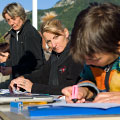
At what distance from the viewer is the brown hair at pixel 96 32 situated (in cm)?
140

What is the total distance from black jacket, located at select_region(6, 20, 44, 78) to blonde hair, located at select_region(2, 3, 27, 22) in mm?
115

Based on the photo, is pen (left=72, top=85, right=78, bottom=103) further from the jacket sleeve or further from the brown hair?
the jacket sleeve

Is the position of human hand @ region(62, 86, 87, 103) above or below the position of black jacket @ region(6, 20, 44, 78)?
above

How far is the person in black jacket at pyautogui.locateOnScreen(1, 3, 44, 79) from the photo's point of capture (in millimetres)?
3230

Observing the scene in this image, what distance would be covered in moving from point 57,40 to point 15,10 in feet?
3.60

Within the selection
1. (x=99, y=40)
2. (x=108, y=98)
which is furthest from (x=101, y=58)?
(x=108, y=98)

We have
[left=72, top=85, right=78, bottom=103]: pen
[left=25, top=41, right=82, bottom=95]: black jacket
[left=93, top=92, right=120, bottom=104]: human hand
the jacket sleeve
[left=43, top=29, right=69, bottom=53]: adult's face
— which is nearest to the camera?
[left=93, top=92, right=120, bottom=104]: human hand

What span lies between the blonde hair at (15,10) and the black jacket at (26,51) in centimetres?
11

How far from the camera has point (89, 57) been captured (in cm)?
143

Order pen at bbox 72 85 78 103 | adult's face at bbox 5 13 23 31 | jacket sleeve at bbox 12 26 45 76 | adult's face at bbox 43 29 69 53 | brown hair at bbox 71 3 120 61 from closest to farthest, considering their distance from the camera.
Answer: brown hair at bbox 71 3 120 61, pen at bbox 72 85 78 103, adult's face at bbox 43 29 69 53, jacket sleeve at bbox 12 26 45 76, adult's face at bbox 5 13 23 31

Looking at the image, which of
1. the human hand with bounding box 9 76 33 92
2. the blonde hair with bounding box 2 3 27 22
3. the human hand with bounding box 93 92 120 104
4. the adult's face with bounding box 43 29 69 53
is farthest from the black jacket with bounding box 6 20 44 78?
the human hand with bounding box 93 92 120 104

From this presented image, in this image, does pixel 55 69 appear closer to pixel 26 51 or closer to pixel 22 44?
pixel 26 51

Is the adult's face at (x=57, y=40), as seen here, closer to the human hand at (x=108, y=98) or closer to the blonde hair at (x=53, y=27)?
the blonde hair at (x=53, y=27)

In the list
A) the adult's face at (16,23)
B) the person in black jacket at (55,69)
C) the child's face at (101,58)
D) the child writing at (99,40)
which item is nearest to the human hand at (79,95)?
the child writing at (99,40)
